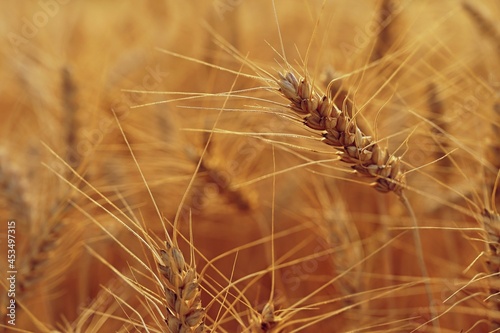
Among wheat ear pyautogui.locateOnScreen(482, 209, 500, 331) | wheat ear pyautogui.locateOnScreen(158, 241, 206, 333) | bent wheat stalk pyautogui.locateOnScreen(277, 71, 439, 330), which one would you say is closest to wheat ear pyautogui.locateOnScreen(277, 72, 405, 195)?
bent wheat stalk pyautogui.locateOnScreen(277, 71, 439, 330)

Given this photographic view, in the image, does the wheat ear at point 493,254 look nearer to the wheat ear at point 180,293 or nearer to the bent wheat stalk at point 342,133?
the bent wheat stalk at point 342,133

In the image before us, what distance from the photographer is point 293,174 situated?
1.92 m

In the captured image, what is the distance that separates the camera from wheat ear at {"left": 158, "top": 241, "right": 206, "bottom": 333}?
913mm

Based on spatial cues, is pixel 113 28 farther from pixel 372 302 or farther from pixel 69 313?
pixel 372 302

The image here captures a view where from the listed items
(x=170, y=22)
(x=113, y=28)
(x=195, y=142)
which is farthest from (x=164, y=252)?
(x=113, y=28)

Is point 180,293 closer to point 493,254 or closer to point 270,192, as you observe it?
point 493,254

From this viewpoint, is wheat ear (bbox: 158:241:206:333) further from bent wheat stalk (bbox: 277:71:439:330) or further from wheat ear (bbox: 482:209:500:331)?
wheat ear (bbox: 482:209:500:331)

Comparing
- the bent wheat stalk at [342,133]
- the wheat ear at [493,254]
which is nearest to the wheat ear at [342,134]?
the bent wheat stalk at [342,133]

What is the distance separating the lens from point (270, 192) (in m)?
2.16

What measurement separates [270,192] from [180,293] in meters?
1.26

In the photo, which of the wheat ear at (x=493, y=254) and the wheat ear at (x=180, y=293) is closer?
the wheat ear at (x=180, y=293)

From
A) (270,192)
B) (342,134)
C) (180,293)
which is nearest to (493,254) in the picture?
(342,134)

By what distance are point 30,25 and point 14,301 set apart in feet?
4.92

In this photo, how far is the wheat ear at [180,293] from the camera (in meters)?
0.91
